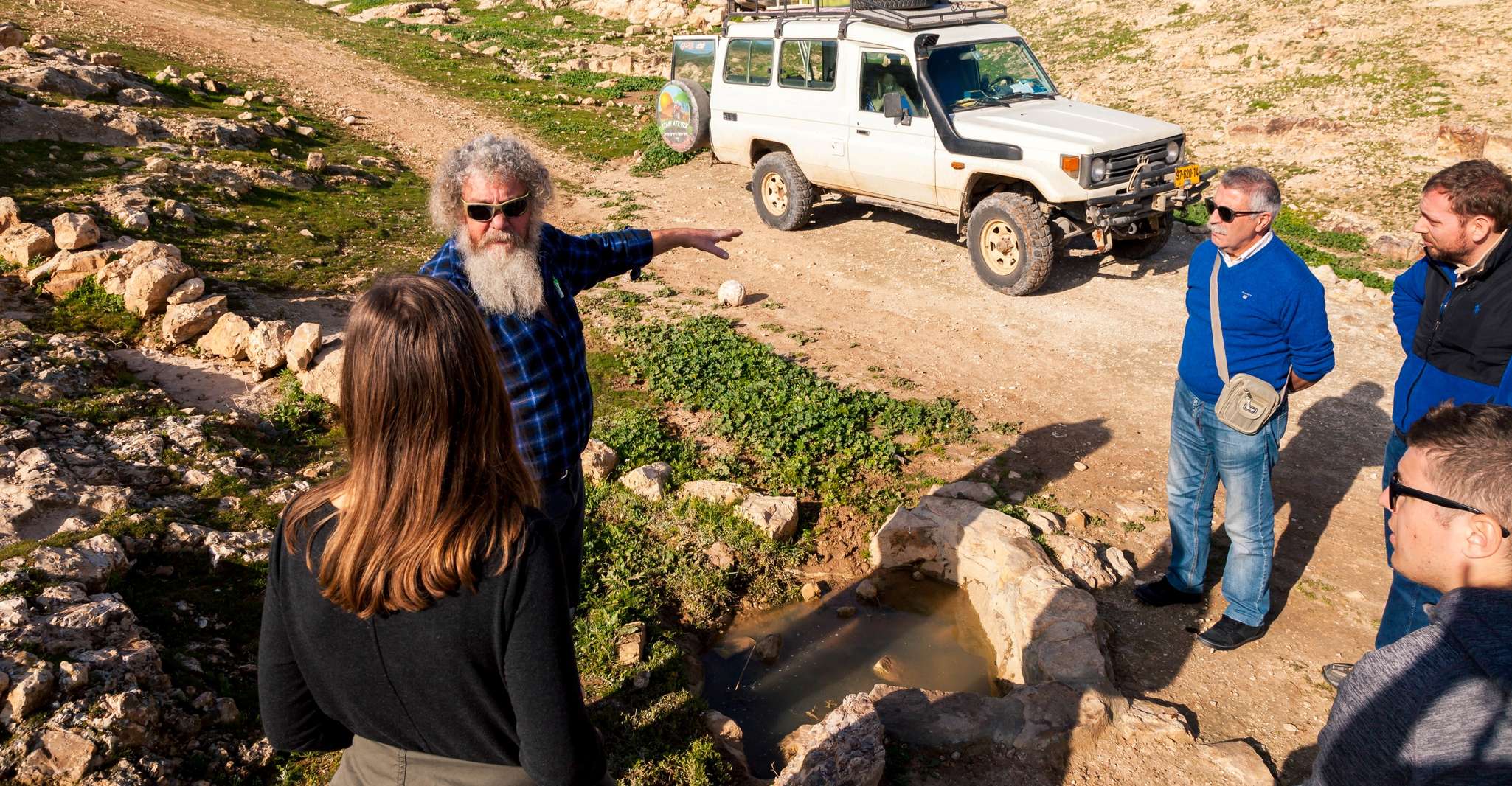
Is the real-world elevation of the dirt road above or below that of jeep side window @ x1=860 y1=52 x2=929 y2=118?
below

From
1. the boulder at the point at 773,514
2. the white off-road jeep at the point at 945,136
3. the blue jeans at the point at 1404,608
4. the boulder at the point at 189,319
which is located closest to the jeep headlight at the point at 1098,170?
the white off-road jeep at the point at 945,136

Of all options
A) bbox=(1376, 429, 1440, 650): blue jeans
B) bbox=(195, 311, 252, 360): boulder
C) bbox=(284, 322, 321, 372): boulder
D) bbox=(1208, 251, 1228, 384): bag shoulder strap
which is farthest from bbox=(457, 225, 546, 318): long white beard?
bbox=(195, 311, 252, 360): boulder

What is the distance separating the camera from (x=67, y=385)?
245 inches

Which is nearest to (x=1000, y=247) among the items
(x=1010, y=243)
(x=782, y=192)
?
(x=1010, y=243)

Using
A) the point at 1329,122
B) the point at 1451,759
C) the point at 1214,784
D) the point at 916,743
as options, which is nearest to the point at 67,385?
the point at 916,743

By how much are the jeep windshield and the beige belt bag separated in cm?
531

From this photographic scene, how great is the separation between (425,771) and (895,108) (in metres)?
8.16

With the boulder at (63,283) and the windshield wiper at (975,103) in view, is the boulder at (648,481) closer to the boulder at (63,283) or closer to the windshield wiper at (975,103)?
the windshield wiper at (975,103)

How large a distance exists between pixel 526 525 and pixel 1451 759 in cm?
177

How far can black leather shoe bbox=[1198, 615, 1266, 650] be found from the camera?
4.48m

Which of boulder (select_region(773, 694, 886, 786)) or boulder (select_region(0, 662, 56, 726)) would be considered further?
boulder (select_region(773, 694, 886, 786))

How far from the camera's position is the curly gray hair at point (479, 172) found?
3381 millimetres

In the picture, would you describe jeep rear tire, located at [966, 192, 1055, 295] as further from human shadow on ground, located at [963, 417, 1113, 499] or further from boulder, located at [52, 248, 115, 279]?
boulder, located at [52, 248, 115, 279]

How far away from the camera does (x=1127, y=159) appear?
8203mm
